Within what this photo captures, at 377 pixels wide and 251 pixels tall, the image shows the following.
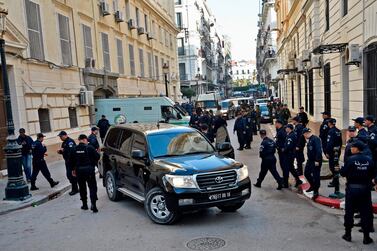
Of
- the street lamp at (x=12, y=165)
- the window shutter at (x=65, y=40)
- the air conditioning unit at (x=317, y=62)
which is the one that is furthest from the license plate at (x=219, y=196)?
the air conditioning unit at (x=317, y=62)

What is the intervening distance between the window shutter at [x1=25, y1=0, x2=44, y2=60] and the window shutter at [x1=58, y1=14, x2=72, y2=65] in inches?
80.2

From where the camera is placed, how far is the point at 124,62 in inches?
1033

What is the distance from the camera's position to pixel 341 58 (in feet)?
48.4

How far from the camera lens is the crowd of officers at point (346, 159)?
5770mm

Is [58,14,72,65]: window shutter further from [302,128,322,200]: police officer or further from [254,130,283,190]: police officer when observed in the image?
[302,128,322,200]: police officer

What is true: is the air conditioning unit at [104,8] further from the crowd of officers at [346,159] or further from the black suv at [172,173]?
the crowd of officers at [346,159]

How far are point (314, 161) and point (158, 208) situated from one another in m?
3.69

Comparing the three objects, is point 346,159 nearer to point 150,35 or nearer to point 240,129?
point 240,129

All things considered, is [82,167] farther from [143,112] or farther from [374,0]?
[143,112]

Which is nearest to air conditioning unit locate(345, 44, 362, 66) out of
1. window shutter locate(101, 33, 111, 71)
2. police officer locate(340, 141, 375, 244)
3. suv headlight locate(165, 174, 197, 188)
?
police officer locate(340, 141, 375, 244)

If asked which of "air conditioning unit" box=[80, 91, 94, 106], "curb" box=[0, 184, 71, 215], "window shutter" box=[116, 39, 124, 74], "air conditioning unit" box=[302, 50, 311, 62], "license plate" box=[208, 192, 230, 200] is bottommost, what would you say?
"curb" box=[0, 184, 71, 215]

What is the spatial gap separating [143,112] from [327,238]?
1764cm

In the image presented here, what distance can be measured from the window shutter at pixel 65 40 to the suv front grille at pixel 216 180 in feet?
43.0

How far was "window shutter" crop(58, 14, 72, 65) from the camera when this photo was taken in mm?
17561
